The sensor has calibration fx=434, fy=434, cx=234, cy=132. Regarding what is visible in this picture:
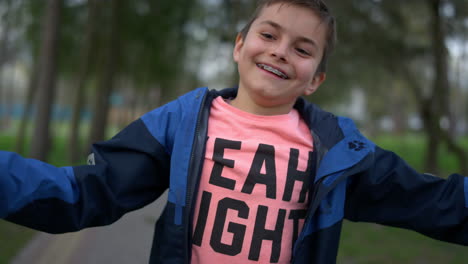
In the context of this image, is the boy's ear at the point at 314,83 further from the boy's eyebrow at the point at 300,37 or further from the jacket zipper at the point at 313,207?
the jacket zipper at the point at 313,207

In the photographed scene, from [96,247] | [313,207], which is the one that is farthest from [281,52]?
[96,247]

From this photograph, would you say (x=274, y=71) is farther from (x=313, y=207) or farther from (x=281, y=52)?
(x=313, y=207)

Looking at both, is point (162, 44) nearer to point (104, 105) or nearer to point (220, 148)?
point (104, 105)

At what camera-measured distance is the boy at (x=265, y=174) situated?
5.88 feet

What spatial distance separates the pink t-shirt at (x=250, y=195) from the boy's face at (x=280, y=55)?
133 mm

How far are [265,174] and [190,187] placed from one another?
0.33 meters

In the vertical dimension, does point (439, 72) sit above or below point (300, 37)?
above

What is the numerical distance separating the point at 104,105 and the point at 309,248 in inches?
489

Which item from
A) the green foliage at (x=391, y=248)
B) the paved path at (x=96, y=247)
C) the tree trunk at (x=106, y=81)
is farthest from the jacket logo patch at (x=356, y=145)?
the tree trunk at (x=106, y=81)

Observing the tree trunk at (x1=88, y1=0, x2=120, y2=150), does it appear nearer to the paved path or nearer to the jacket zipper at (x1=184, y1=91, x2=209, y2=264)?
the paved path

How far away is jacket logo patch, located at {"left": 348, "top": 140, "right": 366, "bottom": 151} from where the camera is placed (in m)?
1.95

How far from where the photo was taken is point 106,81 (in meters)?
13.2

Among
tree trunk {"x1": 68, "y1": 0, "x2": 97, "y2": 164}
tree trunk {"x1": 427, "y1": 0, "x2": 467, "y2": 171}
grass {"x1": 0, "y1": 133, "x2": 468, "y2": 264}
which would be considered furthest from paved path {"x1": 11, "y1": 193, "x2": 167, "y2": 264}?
tree trunk {"x1": 68, "y1": 0, "x2": 97, "y2": 164}

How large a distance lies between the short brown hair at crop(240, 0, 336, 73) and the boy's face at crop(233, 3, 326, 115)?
23 mm
